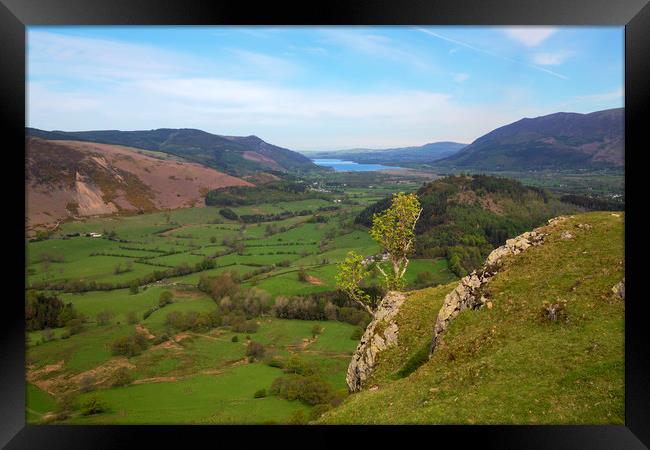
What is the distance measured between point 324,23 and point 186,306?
2972 cm

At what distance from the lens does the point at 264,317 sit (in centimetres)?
3067

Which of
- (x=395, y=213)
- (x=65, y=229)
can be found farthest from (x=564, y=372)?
(x=65, y=229)

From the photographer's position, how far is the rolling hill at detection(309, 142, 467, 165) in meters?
22.2

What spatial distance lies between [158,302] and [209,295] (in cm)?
454

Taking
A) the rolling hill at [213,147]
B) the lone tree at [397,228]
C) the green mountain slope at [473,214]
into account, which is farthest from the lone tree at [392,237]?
the rolling hill at [213,147]

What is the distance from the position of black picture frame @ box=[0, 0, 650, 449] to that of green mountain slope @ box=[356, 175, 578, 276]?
58.1 ft

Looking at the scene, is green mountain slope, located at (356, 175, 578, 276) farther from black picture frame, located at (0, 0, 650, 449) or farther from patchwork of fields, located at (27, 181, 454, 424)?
black picture frame, located at (0, 0, 650, 449)

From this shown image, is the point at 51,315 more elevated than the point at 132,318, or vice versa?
the point at 51,315

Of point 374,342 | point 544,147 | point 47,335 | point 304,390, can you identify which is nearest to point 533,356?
point 374,342

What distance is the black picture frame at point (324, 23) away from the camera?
4.90 meters

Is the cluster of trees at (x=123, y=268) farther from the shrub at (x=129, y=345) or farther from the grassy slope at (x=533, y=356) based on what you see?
the grassy slope at (x=533, y=356)

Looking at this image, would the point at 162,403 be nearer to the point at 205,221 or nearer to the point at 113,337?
the point at 113,337

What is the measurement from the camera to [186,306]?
30766mm

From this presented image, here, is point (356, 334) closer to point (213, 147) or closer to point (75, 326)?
point (75, 326)
